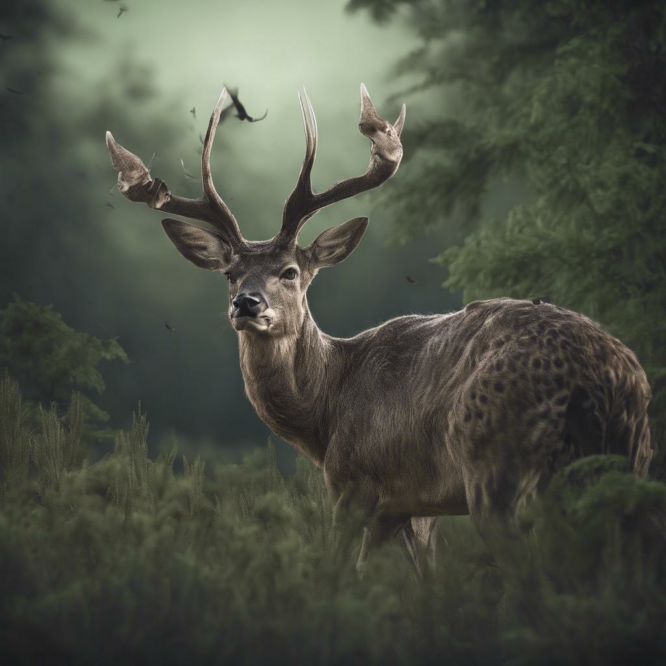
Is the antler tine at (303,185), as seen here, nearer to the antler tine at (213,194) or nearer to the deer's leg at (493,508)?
the antler tine at (213,194)

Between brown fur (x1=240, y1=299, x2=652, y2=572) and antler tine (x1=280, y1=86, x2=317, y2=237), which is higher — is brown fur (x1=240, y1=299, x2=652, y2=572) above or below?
below

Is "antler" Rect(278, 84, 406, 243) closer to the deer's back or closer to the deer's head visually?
the deer's head

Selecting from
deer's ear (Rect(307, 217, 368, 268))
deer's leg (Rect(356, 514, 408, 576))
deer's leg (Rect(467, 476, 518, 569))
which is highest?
deer's ear (Rect(307, 217, 368, 268))

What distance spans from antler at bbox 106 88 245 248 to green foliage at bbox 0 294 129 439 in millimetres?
2874

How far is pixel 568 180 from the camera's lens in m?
7.08

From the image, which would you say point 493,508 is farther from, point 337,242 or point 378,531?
point 337,242

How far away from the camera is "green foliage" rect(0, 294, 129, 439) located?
8102 mm

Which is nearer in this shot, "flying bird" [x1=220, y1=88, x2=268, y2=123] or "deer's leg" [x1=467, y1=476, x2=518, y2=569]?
"deer's leg" [x1=467, y1=476, x2=518, y2=569]

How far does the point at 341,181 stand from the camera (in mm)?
5668

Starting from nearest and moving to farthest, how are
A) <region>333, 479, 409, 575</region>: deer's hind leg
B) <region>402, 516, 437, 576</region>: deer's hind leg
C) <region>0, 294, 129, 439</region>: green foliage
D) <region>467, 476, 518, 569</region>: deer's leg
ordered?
<region>467, 476, 518, 569</region>: deer's leg < <region>333, 479, 409, 575</region>: deer's hind leg < <region>402, 516, 437, 576</region>: deer's hind leg < <region>0, 294, 129, 439</region>: green foliage

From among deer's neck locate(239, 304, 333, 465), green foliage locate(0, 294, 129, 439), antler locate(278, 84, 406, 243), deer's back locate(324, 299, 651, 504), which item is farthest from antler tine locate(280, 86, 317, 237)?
green foliage locate(0, 294, 129, 439)

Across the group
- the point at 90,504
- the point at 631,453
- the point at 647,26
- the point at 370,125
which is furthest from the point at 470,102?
the point at 90,504

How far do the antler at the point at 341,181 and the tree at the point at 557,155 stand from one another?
166 centimetres

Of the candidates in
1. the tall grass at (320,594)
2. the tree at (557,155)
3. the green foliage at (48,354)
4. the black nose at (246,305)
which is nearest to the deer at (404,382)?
the black nose at (246,305)
